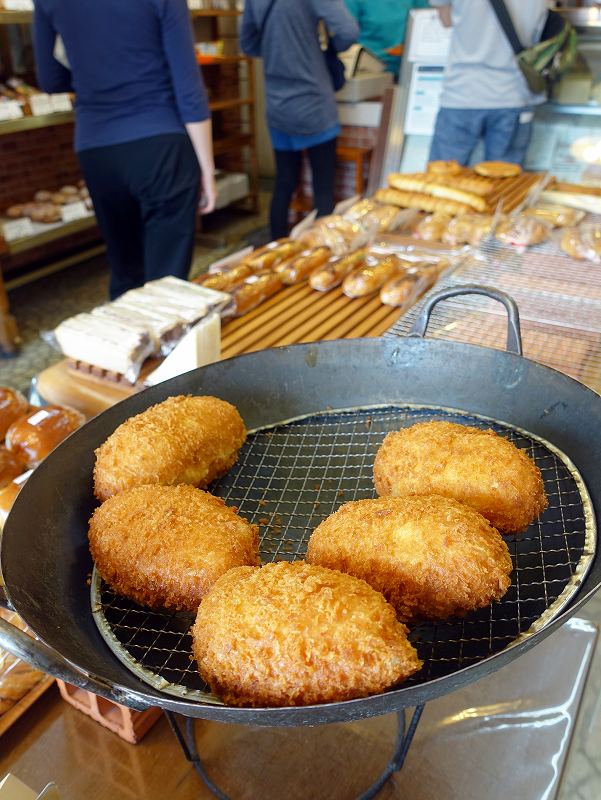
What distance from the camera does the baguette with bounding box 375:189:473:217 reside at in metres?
3.22

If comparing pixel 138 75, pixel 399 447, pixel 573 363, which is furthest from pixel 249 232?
pixel 399 447

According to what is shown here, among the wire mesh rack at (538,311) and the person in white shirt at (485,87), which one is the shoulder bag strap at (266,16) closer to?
the person in white shirt at (485,87)

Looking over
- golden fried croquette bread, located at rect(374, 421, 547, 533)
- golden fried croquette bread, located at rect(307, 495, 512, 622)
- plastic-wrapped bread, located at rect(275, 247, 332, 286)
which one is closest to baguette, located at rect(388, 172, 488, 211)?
plastic-wrapped bread, located at rect(275, 247, 332, 286)

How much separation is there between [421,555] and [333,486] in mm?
400

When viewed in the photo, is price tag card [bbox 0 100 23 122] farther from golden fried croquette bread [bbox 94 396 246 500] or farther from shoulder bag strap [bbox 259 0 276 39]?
golden fried croquette bread [bbox 94 396 246 500]

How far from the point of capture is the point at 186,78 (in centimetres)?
307

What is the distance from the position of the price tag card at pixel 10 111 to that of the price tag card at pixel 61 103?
301mm

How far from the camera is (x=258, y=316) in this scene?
2445 mm

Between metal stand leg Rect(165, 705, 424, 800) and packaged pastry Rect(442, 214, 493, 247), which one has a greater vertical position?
packaged pastry Rect(442, 214, 493, 247)

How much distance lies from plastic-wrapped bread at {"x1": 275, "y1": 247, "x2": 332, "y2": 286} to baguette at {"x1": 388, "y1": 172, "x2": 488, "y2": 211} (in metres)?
0.90

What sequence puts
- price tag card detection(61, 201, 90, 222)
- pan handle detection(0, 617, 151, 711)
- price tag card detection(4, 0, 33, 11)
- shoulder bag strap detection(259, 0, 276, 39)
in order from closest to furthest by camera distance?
pan handle detection(0, 617, 151, 711)
price tag card detection(4, 0, 33, 11)
shoulder bag strap detection(259, 0, 276, 39)
price tag card detection(61, 201, 90, 222)

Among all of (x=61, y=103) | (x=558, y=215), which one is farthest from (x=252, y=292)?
(x=61, y=103)

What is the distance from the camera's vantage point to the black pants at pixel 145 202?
11.0ft

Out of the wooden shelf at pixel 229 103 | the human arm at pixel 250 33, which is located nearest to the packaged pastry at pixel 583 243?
the human arm at pixel 250 33
